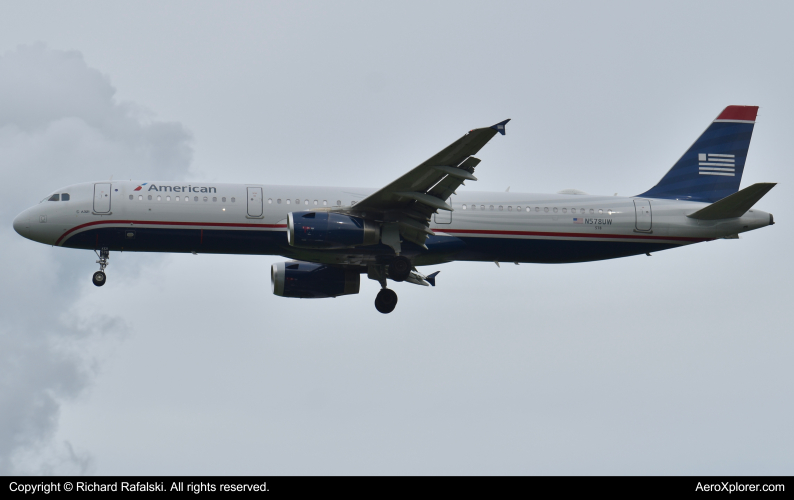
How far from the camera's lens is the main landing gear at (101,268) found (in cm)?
3462

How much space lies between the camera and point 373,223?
33.3 m

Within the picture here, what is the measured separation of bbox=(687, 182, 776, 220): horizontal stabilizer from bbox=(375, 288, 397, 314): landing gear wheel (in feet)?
39.8

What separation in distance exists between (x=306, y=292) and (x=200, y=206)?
6279mm

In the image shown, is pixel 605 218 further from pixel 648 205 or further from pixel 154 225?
pixel 154 225

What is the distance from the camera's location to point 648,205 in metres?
37.5

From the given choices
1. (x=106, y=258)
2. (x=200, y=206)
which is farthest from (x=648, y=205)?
(x=106, y=258)

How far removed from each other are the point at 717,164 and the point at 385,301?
15398 millimetres

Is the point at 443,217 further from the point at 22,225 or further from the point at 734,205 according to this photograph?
the point at 22,225

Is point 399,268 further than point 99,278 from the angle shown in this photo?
No

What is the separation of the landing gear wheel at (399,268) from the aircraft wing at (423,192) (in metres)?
0.83

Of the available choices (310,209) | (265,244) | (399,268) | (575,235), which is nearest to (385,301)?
(399,268)

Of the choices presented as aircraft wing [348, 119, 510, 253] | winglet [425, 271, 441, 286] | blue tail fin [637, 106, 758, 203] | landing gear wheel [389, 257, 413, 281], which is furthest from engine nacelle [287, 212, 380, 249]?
blue tail fin [637, 106, 758, 203]

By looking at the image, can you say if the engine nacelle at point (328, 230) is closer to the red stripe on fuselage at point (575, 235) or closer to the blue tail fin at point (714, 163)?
the red stripe on fuselage at point (575, 235)

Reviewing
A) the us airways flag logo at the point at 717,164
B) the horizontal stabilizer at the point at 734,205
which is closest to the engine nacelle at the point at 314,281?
the horizontal stabilizer at the point at 734,205
